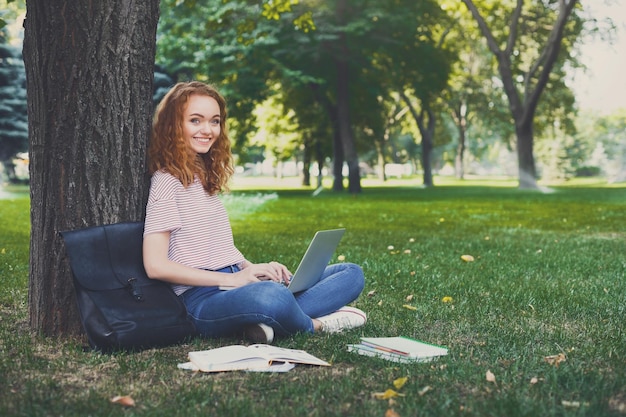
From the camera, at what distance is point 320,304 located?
4.58 meters

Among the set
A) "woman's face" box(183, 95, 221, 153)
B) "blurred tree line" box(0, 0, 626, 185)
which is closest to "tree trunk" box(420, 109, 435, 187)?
"blurred tree line" box(0, 0, 626, 185)

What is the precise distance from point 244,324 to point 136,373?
76 cm

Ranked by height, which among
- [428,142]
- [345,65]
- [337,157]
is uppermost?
[345,65]

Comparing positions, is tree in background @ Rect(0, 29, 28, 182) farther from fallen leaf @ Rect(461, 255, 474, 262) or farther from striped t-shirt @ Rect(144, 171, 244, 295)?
striped t-shirt @ Rect(144, 171, 244, 295)

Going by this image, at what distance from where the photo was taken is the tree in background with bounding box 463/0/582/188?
2473cm

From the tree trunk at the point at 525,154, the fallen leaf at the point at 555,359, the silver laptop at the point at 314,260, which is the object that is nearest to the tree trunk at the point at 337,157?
the tree trunk at the point at 525,154

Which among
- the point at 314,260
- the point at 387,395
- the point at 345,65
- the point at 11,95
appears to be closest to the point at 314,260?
the point at 314,260

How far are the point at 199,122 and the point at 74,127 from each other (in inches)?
26.1

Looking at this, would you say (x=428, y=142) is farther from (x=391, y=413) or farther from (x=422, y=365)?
(x=391, y=413)

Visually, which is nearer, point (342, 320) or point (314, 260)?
point (314, 260)

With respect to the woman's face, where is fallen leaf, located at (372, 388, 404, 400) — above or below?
below

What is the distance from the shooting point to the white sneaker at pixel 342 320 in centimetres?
450

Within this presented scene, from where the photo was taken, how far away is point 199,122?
4.30 meters

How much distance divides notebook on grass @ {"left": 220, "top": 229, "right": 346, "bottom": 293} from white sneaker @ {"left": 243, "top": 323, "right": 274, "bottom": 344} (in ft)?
0.85
